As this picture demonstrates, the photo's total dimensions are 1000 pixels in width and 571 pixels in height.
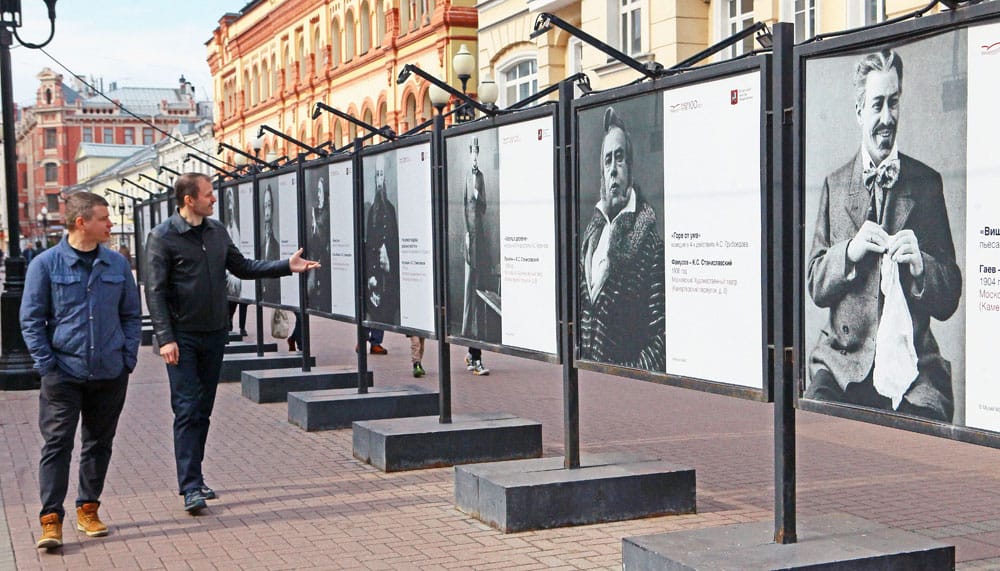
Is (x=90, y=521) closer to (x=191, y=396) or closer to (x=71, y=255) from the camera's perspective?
(x=191, y=396)

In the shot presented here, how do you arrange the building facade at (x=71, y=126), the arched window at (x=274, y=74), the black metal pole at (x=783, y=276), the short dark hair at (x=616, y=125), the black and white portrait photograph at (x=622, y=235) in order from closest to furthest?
1. the black metal pole at (x=783, y=276)
2. the black and white portrait photograph at (x=622, y=235)
3. the short dark hair at (x=616, y=125)
4. the arched window at (x=274, y=74)
5. the building facade at (x=71, y=126)

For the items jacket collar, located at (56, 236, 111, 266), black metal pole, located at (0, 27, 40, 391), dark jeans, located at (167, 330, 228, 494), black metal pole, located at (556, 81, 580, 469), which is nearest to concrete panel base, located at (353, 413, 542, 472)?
dark jeans, located at (167, 330, 228, 494)

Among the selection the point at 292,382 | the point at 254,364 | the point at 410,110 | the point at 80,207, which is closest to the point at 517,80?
the point at 410,110

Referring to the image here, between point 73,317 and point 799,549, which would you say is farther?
point 73,317

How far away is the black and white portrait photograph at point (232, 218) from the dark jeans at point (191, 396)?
719cm

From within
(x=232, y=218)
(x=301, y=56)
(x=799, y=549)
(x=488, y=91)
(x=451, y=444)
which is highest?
(x=301, y=56)

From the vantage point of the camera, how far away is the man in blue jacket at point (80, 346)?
6.73 metres

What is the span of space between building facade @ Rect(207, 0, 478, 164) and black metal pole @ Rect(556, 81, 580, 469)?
2319cm

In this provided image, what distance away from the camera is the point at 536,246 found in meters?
7.36

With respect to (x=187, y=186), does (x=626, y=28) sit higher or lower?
higher

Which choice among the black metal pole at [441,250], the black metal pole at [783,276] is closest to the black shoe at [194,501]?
the black metal pole at [441,250]

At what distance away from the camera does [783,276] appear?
5098 mm

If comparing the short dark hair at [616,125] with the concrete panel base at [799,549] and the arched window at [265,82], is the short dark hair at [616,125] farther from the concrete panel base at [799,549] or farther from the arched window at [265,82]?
the arched window at [265,82]

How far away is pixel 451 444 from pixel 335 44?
36.3 metres
